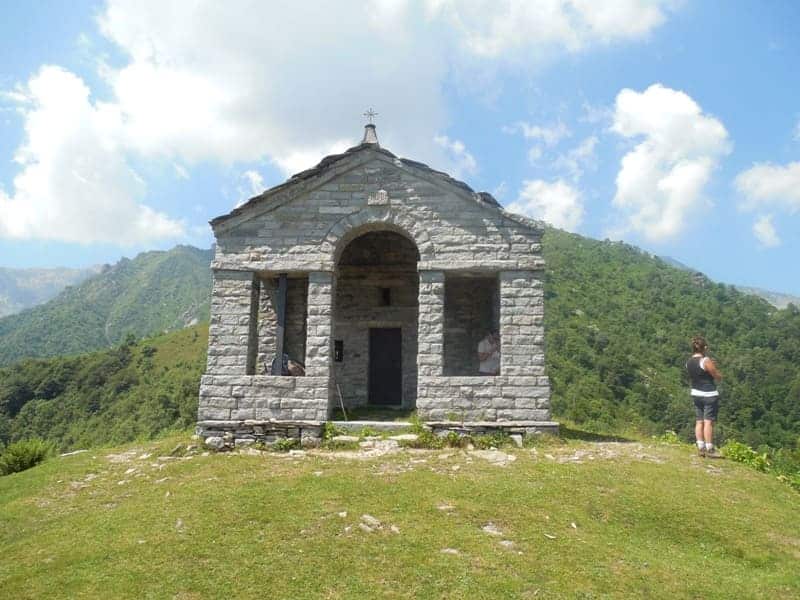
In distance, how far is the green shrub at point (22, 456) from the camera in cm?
1203

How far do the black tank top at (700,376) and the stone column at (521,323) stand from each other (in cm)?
273

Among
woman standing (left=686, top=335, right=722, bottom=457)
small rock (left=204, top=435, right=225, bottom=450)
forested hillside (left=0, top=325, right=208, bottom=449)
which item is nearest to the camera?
woman standing (left=686, top=335, right=722, bottom=457)

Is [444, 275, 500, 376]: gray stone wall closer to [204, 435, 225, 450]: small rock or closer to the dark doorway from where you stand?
the dark doorway

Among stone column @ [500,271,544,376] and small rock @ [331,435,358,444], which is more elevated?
stone column @ [500,271,544,376]

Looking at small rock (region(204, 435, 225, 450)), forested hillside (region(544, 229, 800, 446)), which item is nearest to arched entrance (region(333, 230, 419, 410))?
small rock (region(204, 435, 225, 450))

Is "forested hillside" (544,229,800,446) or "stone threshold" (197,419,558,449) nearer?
"stone threshold" (197,419,558,449)

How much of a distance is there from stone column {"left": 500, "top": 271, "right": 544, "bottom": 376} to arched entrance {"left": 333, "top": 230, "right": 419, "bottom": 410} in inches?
151

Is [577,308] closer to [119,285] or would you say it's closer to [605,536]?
[605,536]

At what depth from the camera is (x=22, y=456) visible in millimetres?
12125

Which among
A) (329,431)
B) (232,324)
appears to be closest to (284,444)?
(329,431)

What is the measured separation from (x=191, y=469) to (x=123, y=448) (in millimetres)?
4084

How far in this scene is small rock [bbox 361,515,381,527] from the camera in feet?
23.7

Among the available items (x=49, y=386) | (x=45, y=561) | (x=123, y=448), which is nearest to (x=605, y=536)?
(x=45, y=561)

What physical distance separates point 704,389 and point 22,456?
1367cm
